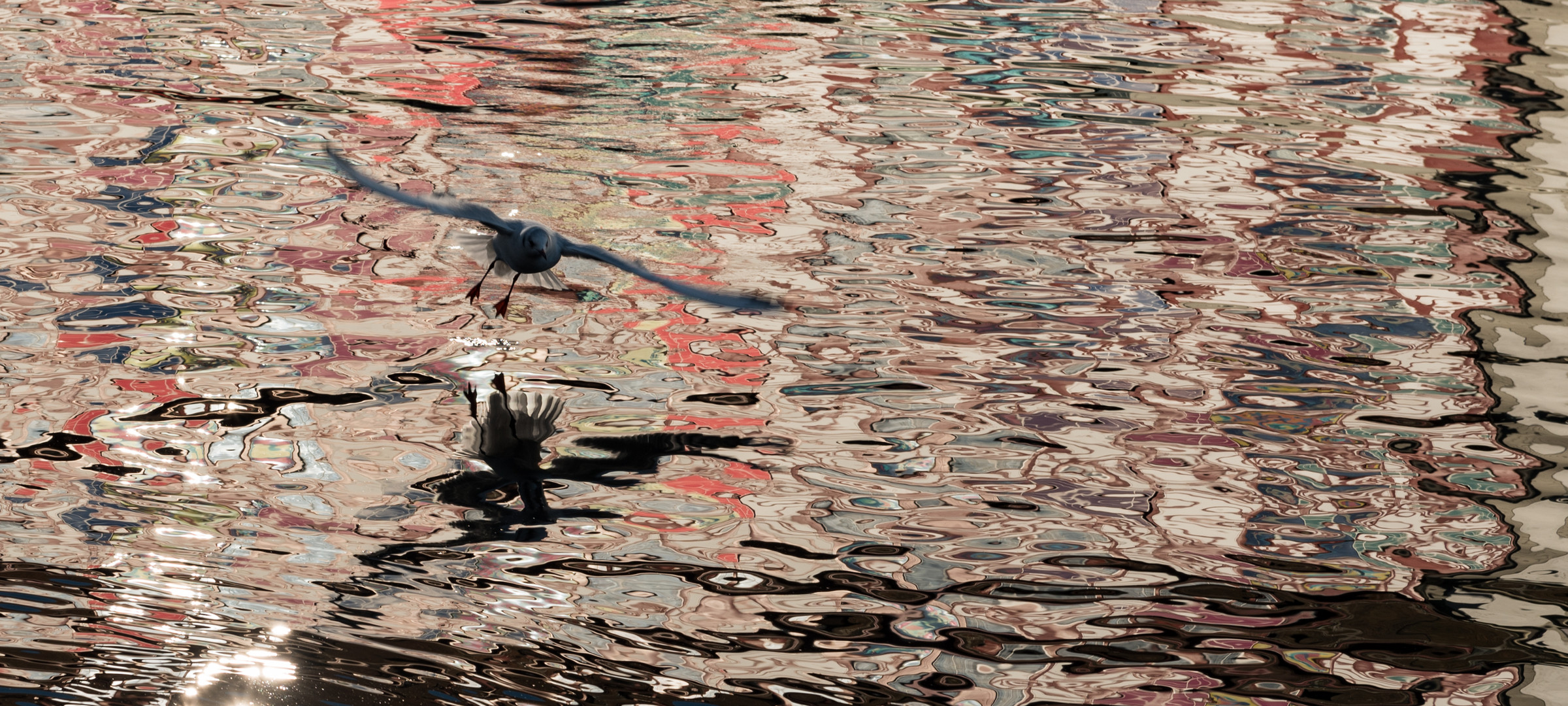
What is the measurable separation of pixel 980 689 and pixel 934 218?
3257 mm

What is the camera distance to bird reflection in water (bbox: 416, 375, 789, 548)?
3.93 metres

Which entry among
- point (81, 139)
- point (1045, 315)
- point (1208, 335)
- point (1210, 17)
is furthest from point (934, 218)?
point (81, 139)

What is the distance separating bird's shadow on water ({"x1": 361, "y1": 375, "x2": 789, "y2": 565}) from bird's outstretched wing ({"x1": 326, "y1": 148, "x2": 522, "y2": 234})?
62 cm

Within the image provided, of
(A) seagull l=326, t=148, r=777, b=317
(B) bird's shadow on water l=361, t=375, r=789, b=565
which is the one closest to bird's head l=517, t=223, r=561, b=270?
(A) seagull l=326, t=148, r=777, b=317

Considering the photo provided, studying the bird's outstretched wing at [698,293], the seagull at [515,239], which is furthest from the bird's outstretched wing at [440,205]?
the bird's outstretched wing at [698,293]

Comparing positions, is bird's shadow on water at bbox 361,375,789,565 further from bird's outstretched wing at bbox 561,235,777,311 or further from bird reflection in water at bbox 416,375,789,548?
bird's outstretched wing at bbox 561,235,777,311

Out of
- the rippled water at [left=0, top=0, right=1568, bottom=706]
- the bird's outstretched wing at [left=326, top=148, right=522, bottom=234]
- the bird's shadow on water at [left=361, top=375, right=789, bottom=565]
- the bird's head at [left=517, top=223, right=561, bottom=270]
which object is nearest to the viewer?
the rippled water at [left=0, top=0, right=1568, bottom=706]

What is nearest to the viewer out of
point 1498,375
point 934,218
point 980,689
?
point 980,689

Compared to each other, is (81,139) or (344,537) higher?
(81,139)

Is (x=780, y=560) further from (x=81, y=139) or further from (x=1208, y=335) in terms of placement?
(x=81, y=139)

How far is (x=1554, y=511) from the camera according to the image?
422cm

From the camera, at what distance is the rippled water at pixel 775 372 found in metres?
3.50

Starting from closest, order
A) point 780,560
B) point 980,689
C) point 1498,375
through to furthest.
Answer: point 980,689, point 780,560, point 1498,375

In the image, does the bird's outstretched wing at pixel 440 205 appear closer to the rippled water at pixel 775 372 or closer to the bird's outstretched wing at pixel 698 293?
the bird's outstretched wing at pixel 698 293
